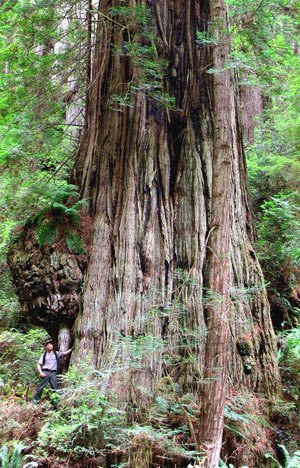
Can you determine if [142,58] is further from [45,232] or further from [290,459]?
[290,459]

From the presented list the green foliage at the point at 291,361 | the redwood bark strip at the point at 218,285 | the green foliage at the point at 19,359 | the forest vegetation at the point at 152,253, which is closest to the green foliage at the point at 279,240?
the forest vegetation at the point at 152,253

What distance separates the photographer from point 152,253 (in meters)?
5.82

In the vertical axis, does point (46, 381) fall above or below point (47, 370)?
below

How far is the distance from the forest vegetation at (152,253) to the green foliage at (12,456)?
2cm

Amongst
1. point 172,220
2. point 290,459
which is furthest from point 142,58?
point 290,459

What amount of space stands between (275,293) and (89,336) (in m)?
3.72

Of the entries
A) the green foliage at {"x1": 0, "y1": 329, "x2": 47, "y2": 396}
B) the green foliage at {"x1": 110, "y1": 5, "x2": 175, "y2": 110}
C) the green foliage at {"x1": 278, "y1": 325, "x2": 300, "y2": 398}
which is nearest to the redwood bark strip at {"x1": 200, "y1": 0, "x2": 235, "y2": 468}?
the green foliage at {"x1": 110, "y1": 5, "x2": 175, "y2": 110}

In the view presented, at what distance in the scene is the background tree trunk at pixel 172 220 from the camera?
500 cm

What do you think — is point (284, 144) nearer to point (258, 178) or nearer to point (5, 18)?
point (258, 178)

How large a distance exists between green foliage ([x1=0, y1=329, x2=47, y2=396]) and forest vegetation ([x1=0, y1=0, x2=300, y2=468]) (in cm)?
5

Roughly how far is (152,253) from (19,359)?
413 cm

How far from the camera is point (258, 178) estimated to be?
9.38 meters

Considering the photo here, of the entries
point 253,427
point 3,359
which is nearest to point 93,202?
point 253,427

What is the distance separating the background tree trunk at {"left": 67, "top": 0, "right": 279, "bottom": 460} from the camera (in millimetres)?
4996
